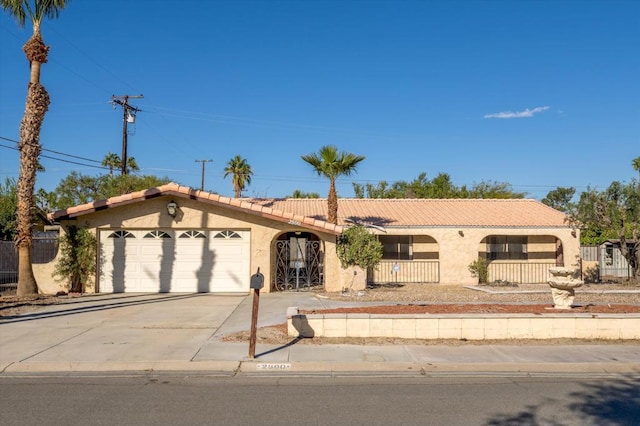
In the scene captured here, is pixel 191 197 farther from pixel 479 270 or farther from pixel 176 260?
pixel 479 270

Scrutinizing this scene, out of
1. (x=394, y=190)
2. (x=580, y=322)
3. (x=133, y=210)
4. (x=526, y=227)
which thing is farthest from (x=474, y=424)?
(x=394, y=190)

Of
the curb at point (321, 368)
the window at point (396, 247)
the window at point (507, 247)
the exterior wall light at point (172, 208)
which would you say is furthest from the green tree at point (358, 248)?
the curb at point (321, 368)

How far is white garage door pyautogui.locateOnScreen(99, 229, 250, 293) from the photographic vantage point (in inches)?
739

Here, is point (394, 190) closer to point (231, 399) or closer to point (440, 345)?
point (440, 345)

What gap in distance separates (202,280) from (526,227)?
14325 mm

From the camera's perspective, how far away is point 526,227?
78.1ft

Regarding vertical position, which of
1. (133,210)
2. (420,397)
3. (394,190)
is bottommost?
(420,397)

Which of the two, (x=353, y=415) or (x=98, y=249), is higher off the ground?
(x=98, y=249)

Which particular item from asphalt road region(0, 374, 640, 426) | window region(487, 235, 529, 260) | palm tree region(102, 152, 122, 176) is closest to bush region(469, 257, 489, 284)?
window region(487, 235, 529, 260)

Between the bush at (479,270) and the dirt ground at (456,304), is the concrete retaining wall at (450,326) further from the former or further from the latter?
the bush at (479,270)

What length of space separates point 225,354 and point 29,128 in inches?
467

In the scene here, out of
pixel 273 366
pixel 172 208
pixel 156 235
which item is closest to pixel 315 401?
pixel 273 366

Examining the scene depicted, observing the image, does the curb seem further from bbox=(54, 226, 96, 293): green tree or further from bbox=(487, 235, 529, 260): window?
bbox=(487, 235, 529, 260): window

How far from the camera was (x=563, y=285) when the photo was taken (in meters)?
12.2
